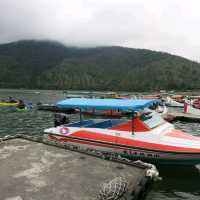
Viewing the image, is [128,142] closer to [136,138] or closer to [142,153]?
[136,138]

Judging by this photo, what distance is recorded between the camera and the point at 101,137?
13.3 m

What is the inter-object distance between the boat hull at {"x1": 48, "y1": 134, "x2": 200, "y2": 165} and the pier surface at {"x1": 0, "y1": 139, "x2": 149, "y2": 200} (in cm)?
161

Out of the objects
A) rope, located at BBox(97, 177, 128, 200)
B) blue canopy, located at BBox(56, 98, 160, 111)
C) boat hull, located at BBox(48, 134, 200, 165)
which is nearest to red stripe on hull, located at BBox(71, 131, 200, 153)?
boat hull, located at BBox(48, 134, 200, 165)

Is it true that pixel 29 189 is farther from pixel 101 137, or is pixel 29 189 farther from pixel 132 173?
pixel 101 137

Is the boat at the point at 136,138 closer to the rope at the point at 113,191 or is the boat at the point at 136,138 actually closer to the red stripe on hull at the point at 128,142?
the red stripe on hull at the point at 128,142

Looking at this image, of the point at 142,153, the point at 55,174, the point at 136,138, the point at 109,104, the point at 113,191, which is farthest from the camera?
the point at 109,104

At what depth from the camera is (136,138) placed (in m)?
12.5

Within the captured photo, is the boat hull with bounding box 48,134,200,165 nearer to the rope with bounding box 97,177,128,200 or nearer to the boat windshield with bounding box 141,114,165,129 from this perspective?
the boat windshield with bounding box 141,114,165,129

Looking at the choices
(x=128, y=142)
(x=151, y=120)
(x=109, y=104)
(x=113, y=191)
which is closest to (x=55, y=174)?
(x=113, y=191)

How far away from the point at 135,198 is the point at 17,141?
8159 millimetres

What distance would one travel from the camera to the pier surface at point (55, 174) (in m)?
7.77

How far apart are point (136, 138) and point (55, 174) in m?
4.81

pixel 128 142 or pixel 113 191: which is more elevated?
pixel 128 142

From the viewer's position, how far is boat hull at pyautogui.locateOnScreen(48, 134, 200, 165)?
11.6 metres
